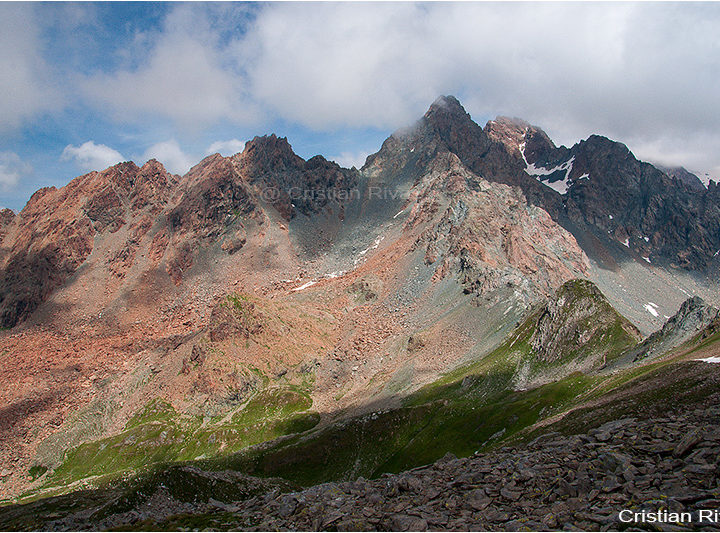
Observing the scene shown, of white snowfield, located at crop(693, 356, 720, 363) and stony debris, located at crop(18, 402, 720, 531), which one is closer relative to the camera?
stony debris, located at crop(18, 402, 720, 531)

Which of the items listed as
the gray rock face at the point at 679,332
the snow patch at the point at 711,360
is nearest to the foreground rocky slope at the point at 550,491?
the snow patch at the point at 711,360

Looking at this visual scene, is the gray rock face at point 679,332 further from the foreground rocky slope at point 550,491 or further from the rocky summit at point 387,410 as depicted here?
the foreground rocky slope at point 550,491

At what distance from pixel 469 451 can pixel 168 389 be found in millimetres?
111799

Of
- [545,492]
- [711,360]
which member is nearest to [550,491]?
[545,492]

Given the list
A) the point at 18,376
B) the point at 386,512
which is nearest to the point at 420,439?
the point at 386,512

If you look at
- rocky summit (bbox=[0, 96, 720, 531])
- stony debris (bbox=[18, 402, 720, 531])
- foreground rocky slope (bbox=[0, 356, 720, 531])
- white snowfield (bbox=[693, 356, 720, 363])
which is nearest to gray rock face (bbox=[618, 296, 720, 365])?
rocky summit (bbox=[0, 96, 720, 531])

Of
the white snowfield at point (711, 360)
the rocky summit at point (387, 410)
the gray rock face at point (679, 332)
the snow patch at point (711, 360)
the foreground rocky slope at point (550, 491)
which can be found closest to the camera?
the foreground rocky slope at point (550, 491)

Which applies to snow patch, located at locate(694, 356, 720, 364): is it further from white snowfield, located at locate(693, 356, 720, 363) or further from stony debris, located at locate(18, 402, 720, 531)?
stony debris, located at locate(18, 402, 720, 531)

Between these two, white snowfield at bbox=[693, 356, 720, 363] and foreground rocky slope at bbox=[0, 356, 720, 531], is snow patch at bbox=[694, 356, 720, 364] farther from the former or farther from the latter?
foreground rocky slope at bbox=[0, 356, 720, 531]

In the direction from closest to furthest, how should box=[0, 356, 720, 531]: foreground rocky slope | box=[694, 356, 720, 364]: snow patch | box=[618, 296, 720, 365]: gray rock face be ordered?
1. box=[0, 356, 720, 531]: foreground rocky slope
2. box=[694, 356, 720, 364]: snow patch
3. box=[618, 296, 720, 365]: gray rock face

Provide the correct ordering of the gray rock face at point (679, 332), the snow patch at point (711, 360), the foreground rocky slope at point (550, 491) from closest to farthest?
the foreground rocky slope at point (550, 491), the snow patch at point (711, 360), the gray rock face at point (679, 332)

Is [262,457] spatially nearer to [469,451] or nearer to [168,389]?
[469,451]

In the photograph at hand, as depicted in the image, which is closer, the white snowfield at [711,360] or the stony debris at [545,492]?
the stony debris at [545,492]

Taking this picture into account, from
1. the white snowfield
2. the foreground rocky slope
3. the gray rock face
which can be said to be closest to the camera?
the foreground rocky slope
